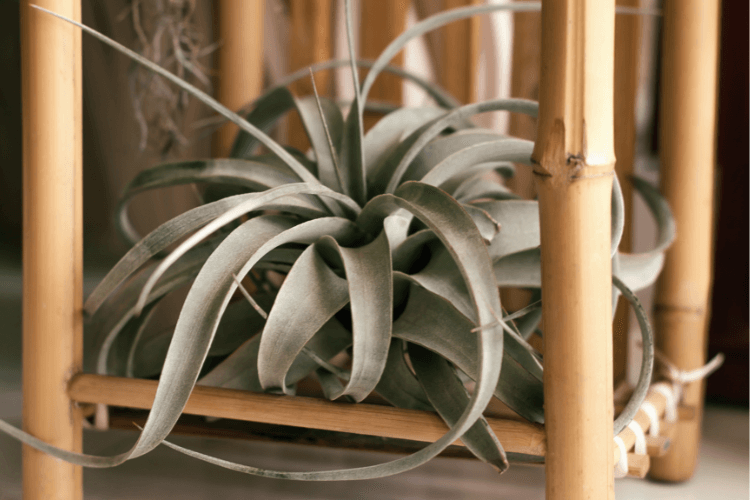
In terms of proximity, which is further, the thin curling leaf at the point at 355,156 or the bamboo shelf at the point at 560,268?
the thin curling leaf at the point at 355,156

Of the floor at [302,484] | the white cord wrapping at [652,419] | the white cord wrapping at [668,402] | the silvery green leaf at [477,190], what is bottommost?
the floor at [302,484]

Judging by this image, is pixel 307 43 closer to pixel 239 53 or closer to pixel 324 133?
pixel 239 53

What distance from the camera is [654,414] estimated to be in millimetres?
593

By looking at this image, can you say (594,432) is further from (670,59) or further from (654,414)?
(670,59)

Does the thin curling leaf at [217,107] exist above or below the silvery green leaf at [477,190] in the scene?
above

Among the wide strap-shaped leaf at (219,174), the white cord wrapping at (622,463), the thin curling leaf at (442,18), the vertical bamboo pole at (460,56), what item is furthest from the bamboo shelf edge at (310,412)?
the vertical bamboo pole at (460,56)

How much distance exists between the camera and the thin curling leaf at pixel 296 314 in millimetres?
437

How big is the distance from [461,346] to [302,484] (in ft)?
1.01

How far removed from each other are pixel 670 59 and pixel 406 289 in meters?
0.49

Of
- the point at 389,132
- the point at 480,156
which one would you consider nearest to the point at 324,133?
the point at 389,132

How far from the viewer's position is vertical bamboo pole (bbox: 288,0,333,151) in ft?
3.60

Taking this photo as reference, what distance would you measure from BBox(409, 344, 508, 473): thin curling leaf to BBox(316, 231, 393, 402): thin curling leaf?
0.05 metres

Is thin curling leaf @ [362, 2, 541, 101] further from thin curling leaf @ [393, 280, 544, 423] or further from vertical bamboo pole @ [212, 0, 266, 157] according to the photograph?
vertical bamboo pole @ [212, 0, 266, 157]

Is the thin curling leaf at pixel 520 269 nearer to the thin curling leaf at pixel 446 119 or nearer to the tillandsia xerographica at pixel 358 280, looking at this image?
the tillandsia xerographica at pixel 358 280
